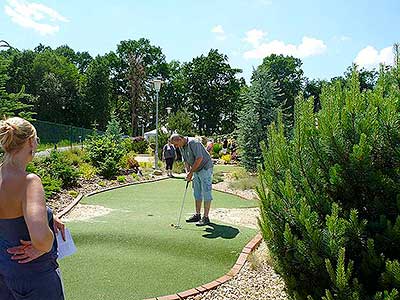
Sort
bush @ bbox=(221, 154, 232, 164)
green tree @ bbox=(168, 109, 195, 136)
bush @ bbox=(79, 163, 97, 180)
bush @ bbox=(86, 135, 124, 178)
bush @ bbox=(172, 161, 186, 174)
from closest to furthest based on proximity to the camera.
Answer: bush @ bbox=(79, 163, 97, 180) → bush @ bbox=(86, 135, 124, 178) → bush @ bbox=(172, 161, 186, 174) → bush @ bbox=(221, 154, 232, 164) → green tree @ bbox=(168, 109, 195, 136)

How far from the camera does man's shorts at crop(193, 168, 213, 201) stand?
6.97 m

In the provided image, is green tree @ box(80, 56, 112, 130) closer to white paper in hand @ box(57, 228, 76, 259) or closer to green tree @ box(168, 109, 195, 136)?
green tree @ box(168, 109, 195, 136)

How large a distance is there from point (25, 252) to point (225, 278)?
281cm

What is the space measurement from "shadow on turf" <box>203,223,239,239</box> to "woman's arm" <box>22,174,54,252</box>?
443 centimetres

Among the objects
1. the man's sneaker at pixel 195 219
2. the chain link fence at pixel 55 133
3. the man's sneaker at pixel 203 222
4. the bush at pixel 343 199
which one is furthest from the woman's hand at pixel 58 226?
the chain link fence at pixel 55 133

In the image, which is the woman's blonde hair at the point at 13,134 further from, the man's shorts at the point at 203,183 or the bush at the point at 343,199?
the man's shorts at the point at 203,183

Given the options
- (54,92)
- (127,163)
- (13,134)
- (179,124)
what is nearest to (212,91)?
(54,92)

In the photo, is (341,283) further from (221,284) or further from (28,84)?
(28,84)

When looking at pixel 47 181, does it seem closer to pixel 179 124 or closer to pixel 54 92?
pixel 179 124

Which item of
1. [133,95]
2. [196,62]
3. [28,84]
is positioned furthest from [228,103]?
[28,84]

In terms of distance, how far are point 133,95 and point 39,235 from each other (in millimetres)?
50892

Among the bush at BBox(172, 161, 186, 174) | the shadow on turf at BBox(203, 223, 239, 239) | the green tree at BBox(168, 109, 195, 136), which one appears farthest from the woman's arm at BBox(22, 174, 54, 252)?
the green tree at BBox(168, 109, 195, 136)

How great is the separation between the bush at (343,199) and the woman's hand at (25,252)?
1.47 meters

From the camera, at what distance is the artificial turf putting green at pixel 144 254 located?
4355 mm
